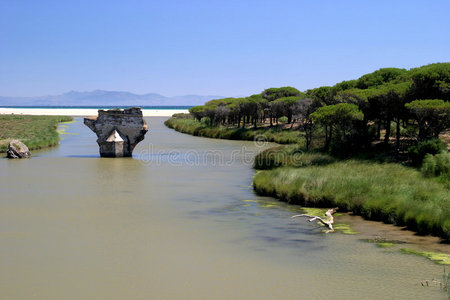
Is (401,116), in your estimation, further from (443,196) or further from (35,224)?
(35,224)

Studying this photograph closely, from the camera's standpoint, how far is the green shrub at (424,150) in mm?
20327

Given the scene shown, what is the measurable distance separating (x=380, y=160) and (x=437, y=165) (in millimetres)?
4219

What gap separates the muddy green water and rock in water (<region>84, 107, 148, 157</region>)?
10.4 metres

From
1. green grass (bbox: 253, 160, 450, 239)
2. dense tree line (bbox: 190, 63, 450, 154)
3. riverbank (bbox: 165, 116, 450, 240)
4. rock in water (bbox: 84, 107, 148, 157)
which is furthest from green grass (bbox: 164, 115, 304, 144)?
green grass (bbox: 253, 160, 450, 239)

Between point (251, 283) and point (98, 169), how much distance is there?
59.5 ft

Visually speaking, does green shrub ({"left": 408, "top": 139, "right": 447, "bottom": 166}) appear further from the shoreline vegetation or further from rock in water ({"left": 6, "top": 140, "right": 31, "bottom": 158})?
rock in water ({"left": 6, "top": 140, "right": 31, "bottom": 158})

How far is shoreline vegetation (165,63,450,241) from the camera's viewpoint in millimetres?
13586

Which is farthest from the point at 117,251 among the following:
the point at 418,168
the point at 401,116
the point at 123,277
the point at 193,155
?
the point at 193,155

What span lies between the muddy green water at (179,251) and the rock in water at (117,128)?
10.4 metres

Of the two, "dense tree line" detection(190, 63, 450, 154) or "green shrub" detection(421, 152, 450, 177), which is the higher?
"dense tree line" detection(190, 63, 450, 154)

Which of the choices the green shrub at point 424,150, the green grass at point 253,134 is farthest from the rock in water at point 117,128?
the green grass at point 253,134

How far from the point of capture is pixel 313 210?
15.3 metres

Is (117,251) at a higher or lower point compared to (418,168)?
lower

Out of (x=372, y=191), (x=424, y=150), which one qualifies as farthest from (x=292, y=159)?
(x=372, y=191)
